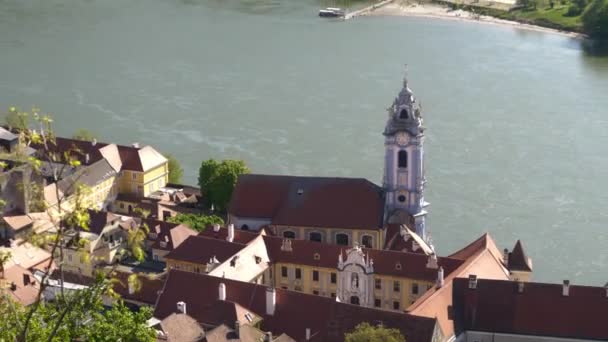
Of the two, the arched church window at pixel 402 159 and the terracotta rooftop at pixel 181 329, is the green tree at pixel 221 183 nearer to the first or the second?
the arched church window at pixel 402 159

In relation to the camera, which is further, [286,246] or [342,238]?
[342,238]

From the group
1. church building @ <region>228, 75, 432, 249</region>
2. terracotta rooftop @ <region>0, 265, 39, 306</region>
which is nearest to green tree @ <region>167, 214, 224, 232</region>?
church building @ <region>228, 75, 432, 249</region>

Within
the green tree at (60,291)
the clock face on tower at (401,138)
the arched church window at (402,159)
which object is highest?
the green tree at (60,291)

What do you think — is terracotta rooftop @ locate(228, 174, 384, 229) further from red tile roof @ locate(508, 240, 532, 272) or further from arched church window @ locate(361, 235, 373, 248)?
red tile roof @ locate(508, 240, 532, 272)

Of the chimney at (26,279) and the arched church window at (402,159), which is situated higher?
the arched church window at (402,159)

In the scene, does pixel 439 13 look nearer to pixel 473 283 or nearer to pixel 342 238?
pixel 342 238

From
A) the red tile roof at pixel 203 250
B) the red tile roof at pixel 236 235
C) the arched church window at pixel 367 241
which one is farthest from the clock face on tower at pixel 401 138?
the red tile roof at pixel 203 250

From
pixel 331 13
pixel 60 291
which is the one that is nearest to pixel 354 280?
pixel 60 291
